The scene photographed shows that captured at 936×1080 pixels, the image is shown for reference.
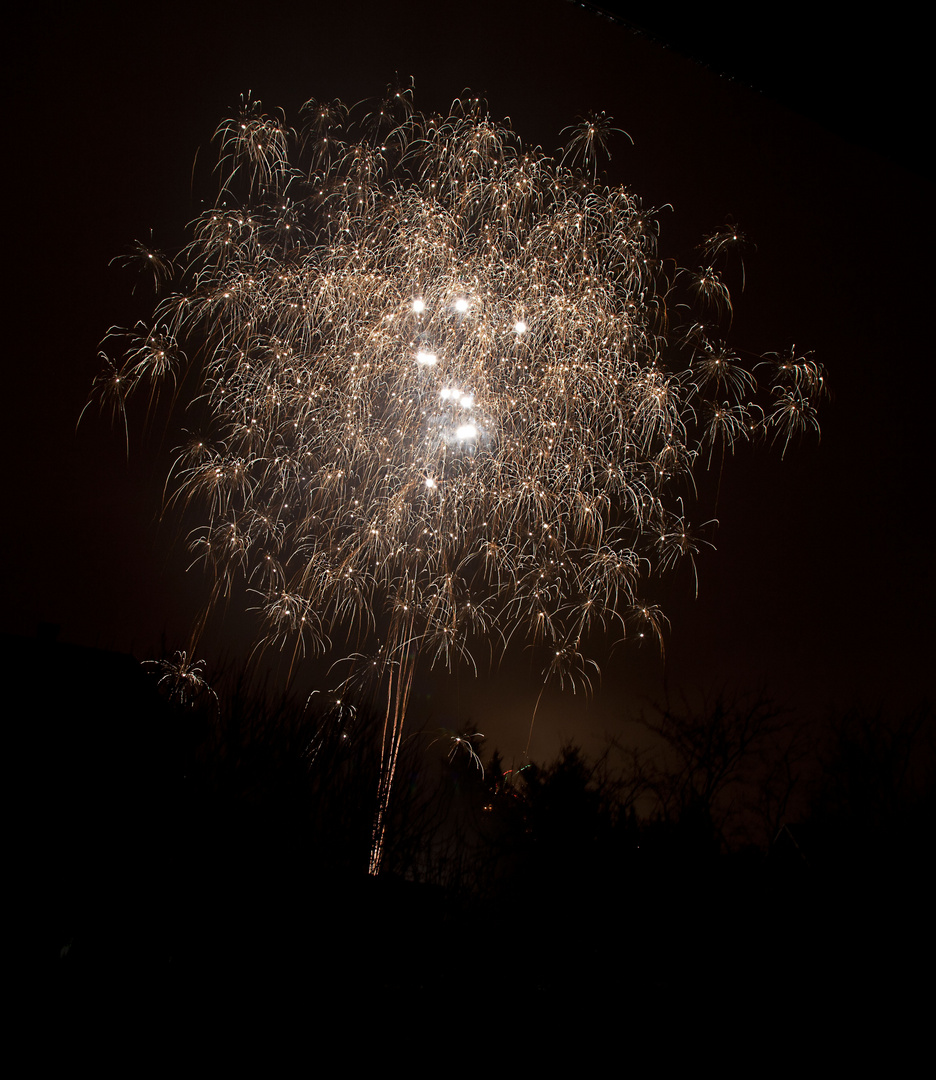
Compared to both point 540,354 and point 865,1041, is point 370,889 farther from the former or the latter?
point 540,354

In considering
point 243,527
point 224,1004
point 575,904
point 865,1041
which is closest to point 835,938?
point 865,1041

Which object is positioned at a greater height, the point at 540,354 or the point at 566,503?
the point at 540,354

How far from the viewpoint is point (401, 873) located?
9.65 m

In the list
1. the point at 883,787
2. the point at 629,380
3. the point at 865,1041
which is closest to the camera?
the point at 865,1041

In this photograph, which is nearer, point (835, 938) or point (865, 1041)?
A: point (865, 1041)

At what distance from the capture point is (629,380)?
31.9ft

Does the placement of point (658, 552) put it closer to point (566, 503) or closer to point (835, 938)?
point (566, 503)

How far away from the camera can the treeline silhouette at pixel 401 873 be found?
22.0ft

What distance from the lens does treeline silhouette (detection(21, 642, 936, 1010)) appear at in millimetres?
6703

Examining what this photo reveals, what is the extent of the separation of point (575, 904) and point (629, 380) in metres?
7.44

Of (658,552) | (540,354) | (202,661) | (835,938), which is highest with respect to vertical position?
(540,354)

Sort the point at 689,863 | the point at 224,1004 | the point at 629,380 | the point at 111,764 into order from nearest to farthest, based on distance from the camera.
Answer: the point at 224,1004 → the point at 111,764 → the point at 629,380 → the point at 689,863

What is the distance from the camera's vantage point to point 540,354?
31.2ft

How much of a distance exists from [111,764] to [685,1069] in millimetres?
6136
